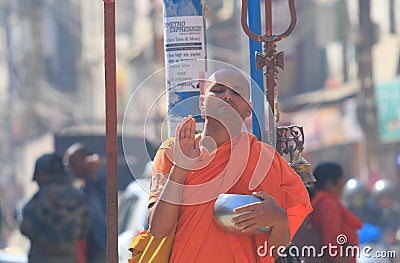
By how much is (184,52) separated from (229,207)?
1193 millimetres

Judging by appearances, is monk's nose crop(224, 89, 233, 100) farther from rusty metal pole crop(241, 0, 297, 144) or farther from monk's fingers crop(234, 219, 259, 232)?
rusty metal pole crop(241, 0, 297, 144)

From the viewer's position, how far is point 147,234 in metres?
4.17

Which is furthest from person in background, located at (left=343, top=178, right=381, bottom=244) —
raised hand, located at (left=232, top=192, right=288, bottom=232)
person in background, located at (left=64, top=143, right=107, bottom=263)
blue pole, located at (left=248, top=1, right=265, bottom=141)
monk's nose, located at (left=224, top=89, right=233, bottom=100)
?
raised hand, located at (left=232, top=192, right=288, bottom=232)

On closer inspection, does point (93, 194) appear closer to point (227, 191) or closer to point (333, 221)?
point (333, 221)

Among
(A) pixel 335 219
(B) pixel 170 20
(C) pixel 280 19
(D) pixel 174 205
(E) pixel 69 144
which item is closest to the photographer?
(D) pixel 174 205

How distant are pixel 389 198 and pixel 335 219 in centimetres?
879

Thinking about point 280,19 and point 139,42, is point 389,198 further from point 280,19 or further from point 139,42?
point 139,42

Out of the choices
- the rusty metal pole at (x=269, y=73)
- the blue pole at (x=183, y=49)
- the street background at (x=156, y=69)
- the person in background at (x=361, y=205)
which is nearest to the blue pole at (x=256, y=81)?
the rusty metal pole at (x=269, y=73)

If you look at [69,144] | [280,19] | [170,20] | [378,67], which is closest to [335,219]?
[170,20]

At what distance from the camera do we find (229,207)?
3908mm

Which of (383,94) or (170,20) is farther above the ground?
(170,20)

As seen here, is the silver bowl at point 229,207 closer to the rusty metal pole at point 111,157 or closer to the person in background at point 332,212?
the rusty metal pole at point 111,157

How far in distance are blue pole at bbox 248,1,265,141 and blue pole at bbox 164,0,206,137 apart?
0.83 ft

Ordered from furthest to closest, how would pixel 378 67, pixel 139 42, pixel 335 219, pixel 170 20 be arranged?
pixel 139 42 < pixel 378 67 < pixel 335 219 < pixel 170 20
